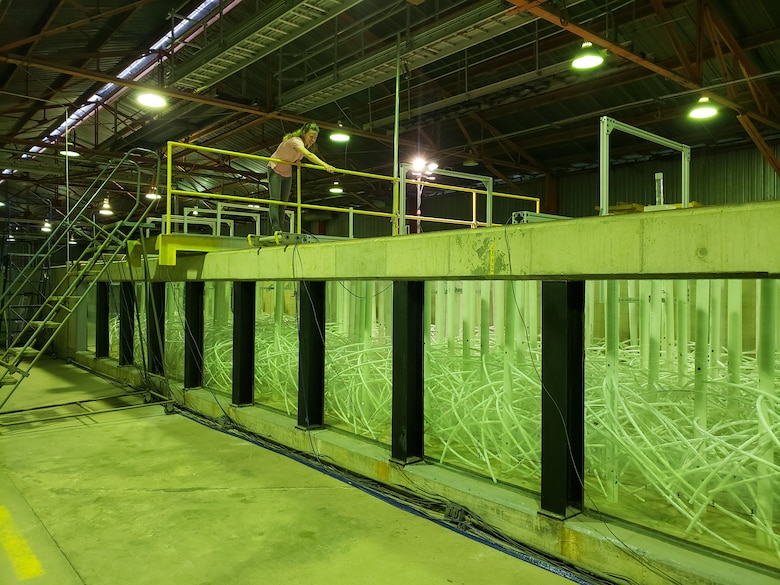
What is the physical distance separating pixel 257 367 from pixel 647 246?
5.51 meters

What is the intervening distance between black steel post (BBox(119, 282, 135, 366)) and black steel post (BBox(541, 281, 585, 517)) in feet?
26.3

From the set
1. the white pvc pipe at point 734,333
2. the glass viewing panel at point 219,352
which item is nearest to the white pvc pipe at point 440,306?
the white pvc pipe at point 734,333

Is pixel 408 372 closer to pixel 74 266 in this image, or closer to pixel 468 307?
pixel 468 307

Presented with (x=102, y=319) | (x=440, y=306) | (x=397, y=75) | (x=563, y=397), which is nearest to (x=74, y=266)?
(x=102, y=319)

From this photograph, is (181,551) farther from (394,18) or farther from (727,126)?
(727,126)

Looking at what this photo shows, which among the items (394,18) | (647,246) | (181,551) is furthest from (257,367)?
(394,18)

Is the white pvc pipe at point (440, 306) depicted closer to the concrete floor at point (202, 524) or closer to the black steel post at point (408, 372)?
the black steel post at point (408, 372)

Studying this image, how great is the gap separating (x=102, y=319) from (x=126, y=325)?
1.21m

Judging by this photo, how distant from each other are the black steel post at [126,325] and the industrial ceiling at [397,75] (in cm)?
223

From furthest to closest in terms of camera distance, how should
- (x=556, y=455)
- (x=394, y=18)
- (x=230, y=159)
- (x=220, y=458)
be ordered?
(x=230, y=159) → (x=394, y=18) → (x=220, y=458) → (x=556, y=455)

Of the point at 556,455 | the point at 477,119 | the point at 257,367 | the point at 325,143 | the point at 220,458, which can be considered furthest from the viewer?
the point at 325,143

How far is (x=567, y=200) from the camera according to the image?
14.8 metres

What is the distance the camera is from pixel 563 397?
3.35 meters

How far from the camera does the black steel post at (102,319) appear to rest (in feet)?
34.6
